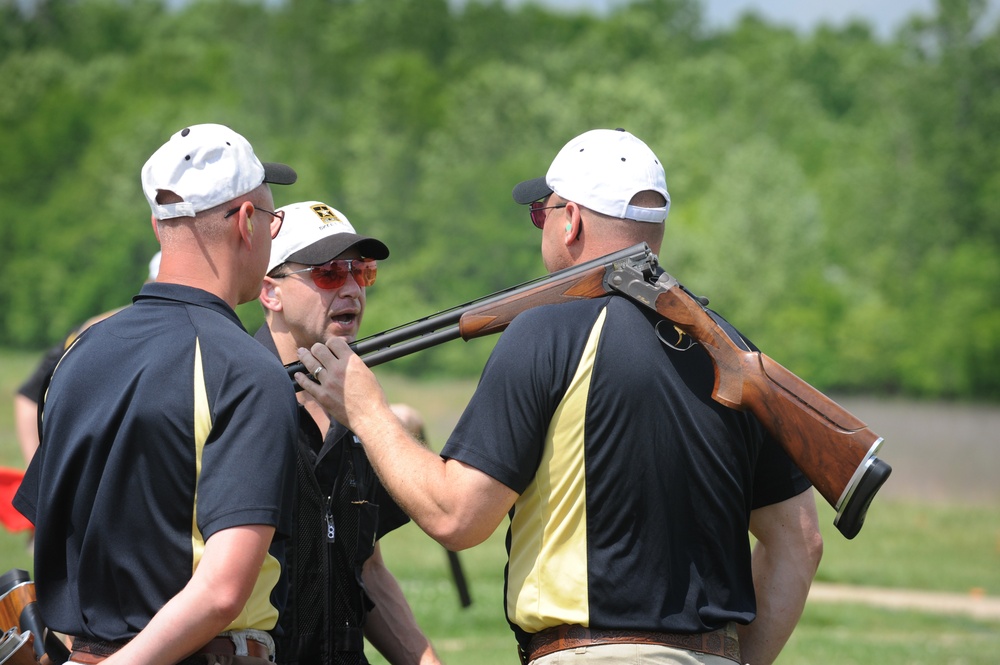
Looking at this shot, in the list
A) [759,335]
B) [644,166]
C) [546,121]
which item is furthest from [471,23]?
[644,166]

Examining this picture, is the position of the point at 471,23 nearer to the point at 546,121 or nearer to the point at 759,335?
the point at 546,121

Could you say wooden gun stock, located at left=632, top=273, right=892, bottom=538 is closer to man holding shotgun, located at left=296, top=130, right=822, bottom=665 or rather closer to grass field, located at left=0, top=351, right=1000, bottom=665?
man holding shotgun, located at left=296, top=130, right=822, bottom=665

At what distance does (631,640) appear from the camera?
322cm

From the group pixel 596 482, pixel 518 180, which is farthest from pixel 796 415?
pixel 518 180

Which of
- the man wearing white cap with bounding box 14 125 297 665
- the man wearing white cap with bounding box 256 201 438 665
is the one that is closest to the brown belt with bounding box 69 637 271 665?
the man wearing white cap with bounding box 14 125 297 665

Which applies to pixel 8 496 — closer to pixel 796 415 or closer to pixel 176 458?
pixel 176 458

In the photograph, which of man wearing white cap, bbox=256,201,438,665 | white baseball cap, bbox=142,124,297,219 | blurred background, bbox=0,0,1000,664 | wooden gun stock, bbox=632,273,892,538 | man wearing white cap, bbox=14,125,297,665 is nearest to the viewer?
man wearing white cap, bbox=14,125,297,665

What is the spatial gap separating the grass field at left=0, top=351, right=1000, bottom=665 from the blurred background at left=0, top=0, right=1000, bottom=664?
0.95 metres

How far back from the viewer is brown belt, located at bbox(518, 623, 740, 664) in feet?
10.6

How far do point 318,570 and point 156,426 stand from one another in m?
1.08

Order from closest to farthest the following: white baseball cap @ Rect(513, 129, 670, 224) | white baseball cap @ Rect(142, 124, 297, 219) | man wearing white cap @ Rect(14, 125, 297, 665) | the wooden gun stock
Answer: man wearing white cap @ Rect(14, 125, 297, 665) → white baseball cap @ Rect(142, 124, 297, 219) → the wooden gun stock → white baseball cap @ Rect(513, 129, 670, 224)

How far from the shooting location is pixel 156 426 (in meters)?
2.86

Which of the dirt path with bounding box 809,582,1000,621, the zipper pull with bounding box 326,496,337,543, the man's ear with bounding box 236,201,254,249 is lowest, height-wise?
the dirt path with bounding box 809,582,1000,621

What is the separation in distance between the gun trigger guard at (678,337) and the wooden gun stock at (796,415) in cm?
2
